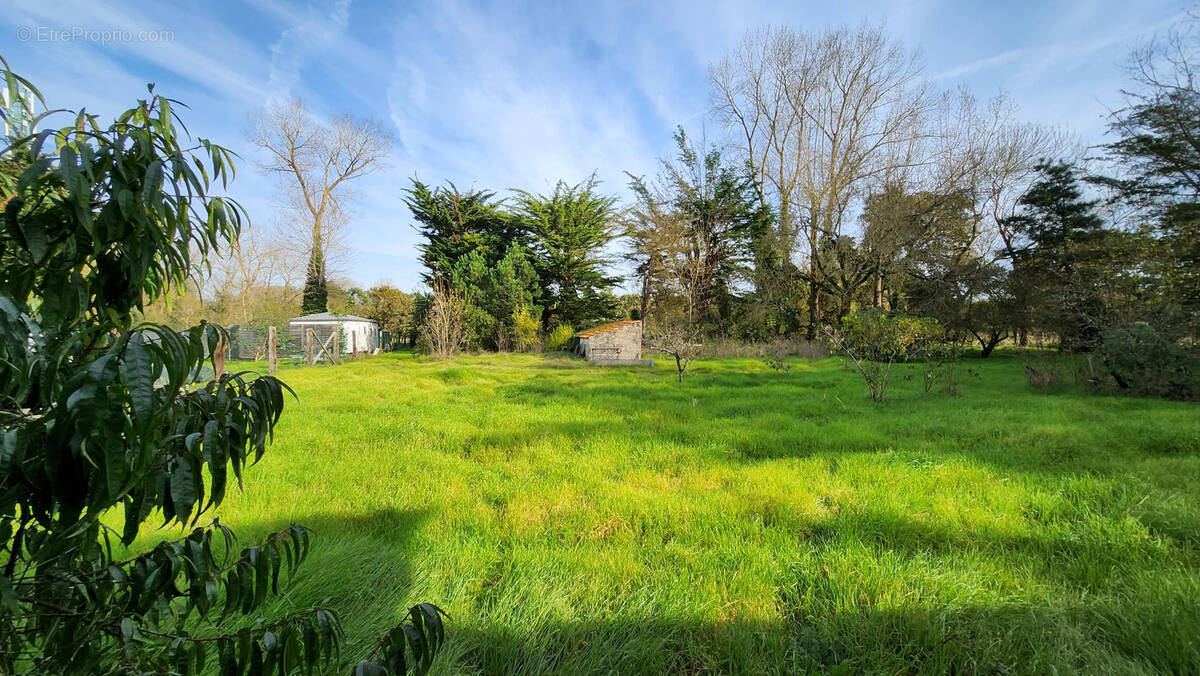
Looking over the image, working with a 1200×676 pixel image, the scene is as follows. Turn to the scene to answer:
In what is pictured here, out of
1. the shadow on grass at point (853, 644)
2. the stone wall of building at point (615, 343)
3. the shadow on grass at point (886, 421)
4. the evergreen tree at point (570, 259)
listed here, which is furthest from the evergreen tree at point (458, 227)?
the shadow on grass at point (853, 644)

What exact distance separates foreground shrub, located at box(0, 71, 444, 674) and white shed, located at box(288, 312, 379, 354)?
814 inches

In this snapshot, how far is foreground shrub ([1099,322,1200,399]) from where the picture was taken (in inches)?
273

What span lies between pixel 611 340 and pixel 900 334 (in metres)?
9.22

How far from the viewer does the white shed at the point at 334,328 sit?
19719 mm

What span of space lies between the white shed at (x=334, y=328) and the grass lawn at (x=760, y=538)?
1637 cm

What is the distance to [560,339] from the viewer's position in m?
20.6

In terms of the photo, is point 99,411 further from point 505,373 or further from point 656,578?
point 505,373

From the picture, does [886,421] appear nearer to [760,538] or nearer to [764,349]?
[760,538]

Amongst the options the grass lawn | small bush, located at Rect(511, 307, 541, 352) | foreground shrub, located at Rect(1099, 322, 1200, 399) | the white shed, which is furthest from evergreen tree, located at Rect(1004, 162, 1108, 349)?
the white shed

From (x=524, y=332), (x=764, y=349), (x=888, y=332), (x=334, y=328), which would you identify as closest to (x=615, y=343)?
(x=524, y=332)

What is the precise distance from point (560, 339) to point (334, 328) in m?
9.91

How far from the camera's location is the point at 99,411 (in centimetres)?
66

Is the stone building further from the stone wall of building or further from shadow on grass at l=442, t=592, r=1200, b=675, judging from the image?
shadow on grass at l=442, t=592, r=1200, b=675

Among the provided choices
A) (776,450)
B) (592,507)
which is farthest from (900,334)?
(592,507)
